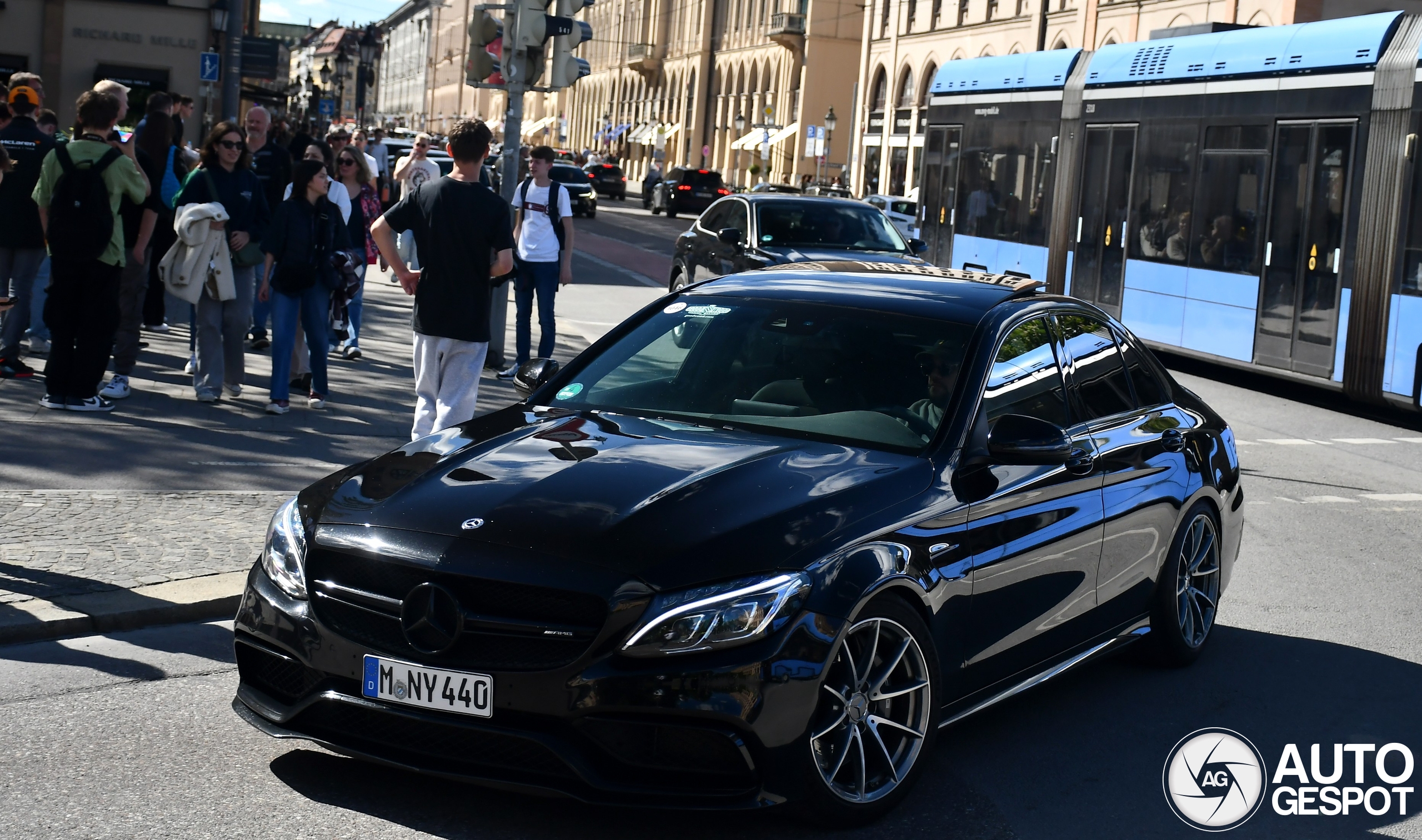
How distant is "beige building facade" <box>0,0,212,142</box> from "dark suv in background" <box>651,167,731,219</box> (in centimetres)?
2058

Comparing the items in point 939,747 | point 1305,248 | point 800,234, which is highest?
point 1305,248

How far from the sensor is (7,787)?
4.41 meters

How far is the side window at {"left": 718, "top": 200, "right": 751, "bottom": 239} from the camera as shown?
1688cm

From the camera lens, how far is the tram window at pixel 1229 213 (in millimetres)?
16484

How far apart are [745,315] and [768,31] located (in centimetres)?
7564

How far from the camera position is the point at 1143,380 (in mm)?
6555

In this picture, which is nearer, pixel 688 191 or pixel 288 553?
pixel 288 553

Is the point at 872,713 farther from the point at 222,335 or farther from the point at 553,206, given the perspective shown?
the point at 553,206

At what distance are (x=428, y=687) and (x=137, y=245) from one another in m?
6.96

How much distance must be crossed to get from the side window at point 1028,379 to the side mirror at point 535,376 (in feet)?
5.12

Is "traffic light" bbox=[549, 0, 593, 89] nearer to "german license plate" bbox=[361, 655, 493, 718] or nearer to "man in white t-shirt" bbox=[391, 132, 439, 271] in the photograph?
"man in white t-shirt" bbox=[391, 132, 439, 271]

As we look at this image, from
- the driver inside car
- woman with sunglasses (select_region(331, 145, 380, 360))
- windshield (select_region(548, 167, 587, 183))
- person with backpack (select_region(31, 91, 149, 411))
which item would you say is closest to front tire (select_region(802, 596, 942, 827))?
the driver inside car

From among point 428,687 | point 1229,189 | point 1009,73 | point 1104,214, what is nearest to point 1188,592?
point 428,687

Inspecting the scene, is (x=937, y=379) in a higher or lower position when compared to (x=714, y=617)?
higher
